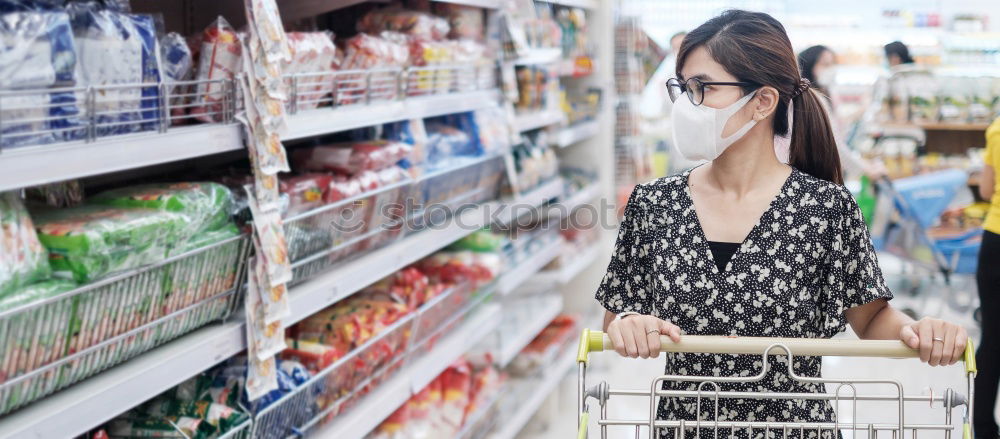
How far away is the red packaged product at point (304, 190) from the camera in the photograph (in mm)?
2170

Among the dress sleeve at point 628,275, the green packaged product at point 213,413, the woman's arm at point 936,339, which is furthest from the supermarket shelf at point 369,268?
the woman's arm at point 936,339

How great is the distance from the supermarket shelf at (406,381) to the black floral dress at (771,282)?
957 millimetres

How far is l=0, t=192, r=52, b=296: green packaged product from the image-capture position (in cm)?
138

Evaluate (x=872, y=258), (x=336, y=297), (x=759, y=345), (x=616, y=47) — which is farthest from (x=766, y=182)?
(x=616, y=47)

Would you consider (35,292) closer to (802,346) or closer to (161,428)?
(161,428)

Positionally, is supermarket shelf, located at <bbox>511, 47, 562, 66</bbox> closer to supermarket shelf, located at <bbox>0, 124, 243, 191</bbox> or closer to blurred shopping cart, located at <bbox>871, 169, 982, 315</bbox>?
supermarket shelf, located at <bbox>0, 124, 243, 191</bbox>

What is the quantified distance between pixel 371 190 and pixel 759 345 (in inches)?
52.4

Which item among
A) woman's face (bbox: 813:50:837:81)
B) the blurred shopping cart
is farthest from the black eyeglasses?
woman's face (bbox: 813:50:837:81)

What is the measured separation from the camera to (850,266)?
1607 millimetres

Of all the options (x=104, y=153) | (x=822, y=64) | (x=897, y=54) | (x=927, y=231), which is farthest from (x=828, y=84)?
(x=104, y=153)

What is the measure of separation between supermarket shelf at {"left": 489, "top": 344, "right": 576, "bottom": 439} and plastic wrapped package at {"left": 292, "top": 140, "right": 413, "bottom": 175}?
4.15ft

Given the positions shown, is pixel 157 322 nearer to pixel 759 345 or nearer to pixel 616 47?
pixel 759 345

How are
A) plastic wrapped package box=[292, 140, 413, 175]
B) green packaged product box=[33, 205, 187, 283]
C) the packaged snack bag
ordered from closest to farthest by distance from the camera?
green packaged product box=[33, 205, 187, 283]
the packaged snack bag
plastic wrapped package box=[292, 140, 413, 175]

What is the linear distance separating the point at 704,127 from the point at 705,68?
99 millimetres
